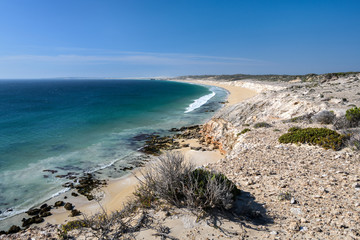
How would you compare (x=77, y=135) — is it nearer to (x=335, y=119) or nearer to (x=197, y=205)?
(x=197, y=205)

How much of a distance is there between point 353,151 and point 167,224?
7.84 meters

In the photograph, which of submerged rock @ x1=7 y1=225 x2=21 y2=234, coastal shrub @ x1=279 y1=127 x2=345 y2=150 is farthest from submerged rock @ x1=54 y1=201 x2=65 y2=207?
coastal shrub @ x1=279 y1=127 x2=345 y2=150

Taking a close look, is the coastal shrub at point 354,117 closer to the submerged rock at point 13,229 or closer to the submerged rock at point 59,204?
the submerged rock at point 59,204

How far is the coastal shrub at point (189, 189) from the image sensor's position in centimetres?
Result: 493

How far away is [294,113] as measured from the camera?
17203 mm

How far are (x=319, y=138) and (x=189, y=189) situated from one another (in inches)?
287

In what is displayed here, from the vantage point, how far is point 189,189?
17.4ft

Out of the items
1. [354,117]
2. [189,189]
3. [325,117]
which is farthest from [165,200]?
[325,117]

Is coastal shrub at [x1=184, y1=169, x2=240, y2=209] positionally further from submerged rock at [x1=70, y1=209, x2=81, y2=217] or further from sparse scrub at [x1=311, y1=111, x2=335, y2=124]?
sparse scrub at [x1=311, y1=111, x2=335, y2=124]

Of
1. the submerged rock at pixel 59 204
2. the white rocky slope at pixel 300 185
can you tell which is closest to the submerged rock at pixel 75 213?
the submerged rock at pixel 59 204

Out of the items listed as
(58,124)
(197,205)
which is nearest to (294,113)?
(197,205)

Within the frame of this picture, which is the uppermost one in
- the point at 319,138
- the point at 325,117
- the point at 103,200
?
the point at 325,117

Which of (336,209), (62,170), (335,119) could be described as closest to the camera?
(336,209)

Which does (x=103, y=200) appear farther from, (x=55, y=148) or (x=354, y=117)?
(x=354, y=117)
